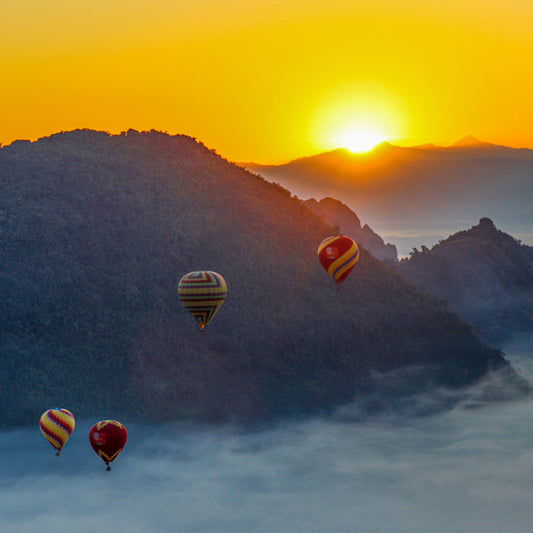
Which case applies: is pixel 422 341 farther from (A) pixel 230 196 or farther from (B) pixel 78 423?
(B) pixel 78 423

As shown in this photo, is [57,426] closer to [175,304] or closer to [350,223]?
[175,304]

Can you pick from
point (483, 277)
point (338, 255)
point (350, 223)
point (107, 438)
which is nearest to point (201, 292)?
point (107, 438)

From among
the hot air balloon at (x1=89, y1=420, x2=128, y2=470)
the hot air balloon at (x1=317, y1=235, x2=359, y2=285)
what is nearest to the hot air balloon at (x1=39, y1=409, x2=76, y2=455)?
the hot air balloon at (x1=89, y1=420, x2=128, y2=470)

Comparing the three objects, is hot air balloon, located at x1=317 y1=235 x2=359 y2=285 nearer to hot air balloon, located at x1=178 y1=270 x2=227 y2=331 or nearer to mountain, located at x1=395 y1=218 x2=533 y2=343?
hot air balloon, located at x1=178 y1=270 x2=227 y2=331

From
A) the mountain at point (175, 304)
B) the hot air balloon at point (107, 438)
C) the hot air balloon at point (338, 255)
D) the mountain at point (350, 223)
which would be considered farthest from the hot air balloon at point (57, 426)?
the mountain at point (350, 223)

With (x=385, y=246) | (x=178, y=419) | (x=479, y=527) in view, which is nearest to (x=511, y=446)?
(x=479, y=527)

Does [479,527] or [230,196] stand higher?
[230,196]
